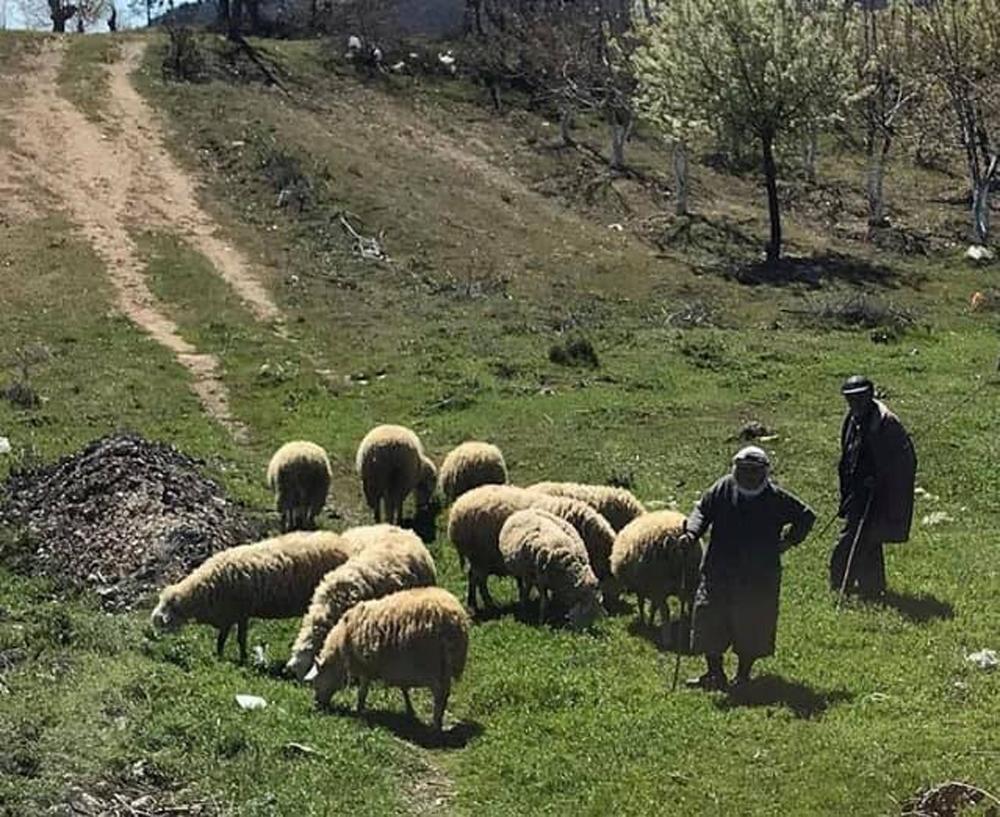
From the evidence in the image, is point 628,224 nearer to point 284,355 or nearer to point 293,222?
point 293,222

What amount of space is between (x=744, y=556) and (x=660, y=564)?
2.33m

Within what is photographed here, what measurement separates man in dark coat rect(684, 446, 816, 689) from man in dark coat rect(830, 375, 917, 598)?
2.84 metres

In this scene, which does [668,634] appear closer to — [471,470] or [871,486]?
[871,486]

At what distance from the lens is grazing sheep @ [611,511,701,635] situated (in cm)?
1452

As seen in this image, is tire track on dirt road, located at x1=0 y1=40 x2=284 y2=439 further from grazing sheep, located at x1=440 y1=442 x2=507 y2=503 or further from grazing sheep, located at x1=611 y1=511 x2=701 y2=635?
grazing sheep, located at x1=611 y1=511 x2=701 y2=635

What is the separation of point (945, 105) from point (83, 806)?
5067 cm

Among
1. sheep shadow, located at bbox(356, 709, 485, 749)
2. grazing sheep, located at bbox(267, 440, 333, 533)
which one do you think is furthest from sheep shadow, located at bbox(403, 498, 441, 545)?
sheep shadow, located at bbox(356, 709, 485, 749)

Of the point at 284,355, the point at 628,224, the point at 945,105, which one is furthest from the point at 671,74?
the point at 284,355

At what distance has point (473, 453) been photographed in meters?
20.0

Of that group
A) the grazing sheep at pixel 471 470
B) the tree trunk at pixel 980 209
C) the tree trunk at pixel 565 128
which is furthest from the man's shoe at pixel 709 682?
the tree trunk at pixel 565 128

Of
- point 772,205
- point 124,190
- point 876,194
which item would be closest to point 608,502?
point 772,205

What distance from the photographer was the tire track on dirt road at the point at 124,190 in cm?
3400

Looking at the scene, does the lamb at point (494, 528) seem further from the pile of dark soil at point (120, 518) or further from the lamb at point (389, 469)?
the lamb at point (389, 469)

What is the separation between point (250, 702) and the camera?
11727 mm
